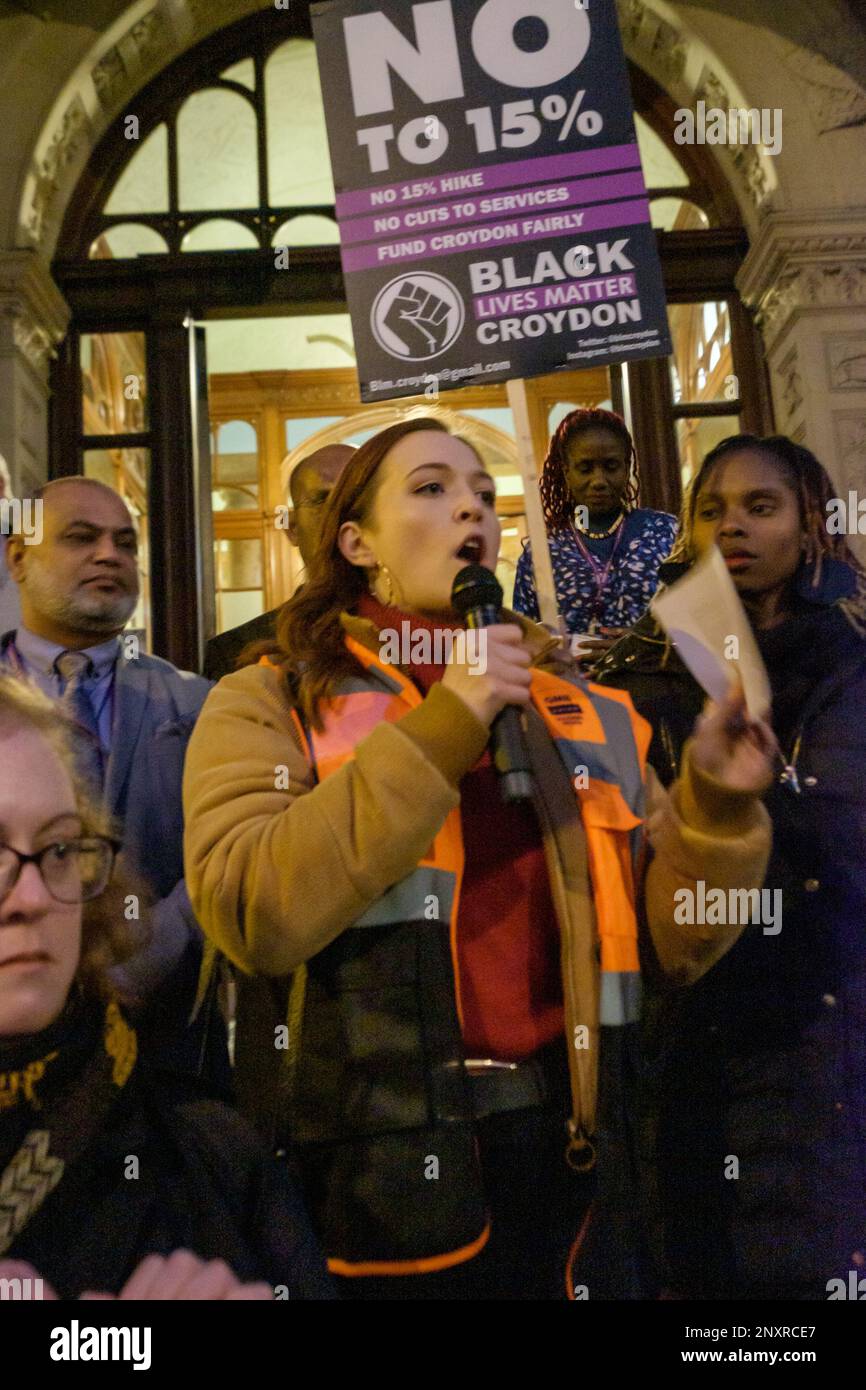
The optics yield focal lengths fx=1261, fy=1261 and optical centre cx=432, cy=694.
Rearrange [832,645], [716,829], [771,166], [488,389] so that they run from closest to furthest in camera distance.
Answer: [716,829] < [832,645] < [771,166] < [488,389]

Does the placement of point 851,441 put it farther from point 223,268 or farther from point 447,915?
point 447,915

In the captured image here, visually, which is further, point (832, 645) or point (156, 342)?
point (156, 342)

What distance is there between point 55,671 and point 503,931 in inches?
58.3

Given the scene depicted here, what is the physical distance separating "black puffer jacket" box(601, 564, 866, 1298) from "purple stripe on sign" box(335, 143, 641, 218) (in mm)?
1190

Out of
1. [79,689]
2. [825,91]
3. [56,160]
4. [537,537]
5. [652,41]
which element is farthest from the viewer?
[652,41]

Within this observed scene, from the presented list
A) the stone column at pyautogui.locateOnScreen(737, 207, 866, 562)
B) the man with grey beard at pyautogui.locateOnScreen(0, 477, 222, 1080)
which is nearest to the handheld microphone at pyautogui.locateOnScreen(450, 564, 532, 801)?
the man with grey beard at pyautogui.locateOnScreen(0, 477, 222, 1080)

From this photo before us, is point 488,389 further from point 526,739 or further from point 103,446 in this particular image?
point 526,739

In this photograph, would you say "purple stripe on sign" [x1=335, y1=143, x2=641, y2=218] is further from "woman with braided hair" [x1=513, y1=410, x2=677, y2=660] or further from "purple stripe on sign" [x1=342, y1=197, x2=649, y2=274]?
"woman with braided hair" [x1=513, y1=410, x2=677, y2=660]

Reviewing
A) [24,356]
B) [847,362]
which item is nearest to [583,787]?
[847,362]

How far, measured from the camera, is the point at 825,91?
6863 millimetres

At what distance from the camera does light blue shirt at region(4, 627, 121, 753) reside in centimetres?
282
